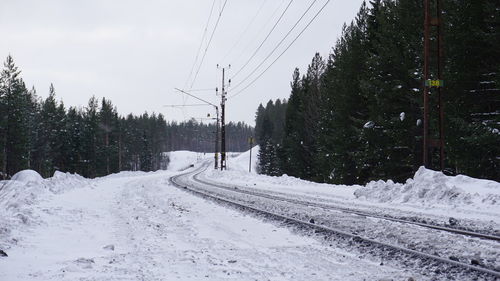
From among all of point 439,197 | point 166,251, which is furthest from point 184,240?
point 439,197

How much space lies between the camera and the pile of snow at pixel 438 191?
12.0 m

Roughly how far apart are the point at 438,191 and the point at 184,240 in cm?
929

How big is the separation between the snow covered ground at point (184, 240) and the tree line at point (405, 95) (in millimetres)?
4707

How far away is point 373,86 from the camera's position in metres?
24.6

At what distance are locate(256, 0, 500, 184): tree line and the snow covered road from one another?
11625 millimetres

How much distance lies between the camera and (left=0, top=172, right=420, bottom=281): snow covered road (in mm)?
5528

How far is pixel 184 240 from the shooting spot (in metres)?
8.01

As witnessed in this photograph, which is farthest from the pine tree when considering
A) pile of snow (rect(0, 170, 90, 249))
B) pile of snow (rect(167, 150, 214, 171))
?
pile of snow (rect(167, 150, 214, 171))

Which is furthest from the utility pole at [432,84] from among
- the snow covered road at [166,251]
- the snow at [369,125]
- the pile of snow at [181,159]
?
the pile of snow at [181,159]

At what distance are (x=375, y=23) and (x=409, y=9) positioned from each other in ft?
23.8

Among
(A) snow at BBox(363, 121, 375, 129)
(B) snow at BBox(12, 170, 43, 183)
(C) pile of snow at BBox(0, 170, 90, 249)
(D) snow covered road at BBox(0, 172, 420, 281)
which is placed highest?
(A) snow at BBox(363, 121, 375, 129)

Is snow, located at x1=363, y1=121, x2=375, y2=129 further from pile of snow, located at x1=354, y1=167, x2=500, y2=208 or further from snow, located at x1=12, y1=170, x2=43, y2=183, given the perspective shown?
snow, located at x1=12, y1=170, x2=43, y2=183

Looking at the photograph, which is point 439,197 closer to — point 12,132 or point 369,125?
point 369,125

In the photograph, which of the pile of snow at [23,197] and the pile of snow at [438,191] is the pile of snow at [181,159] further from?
the pile of snow at [438,191]
